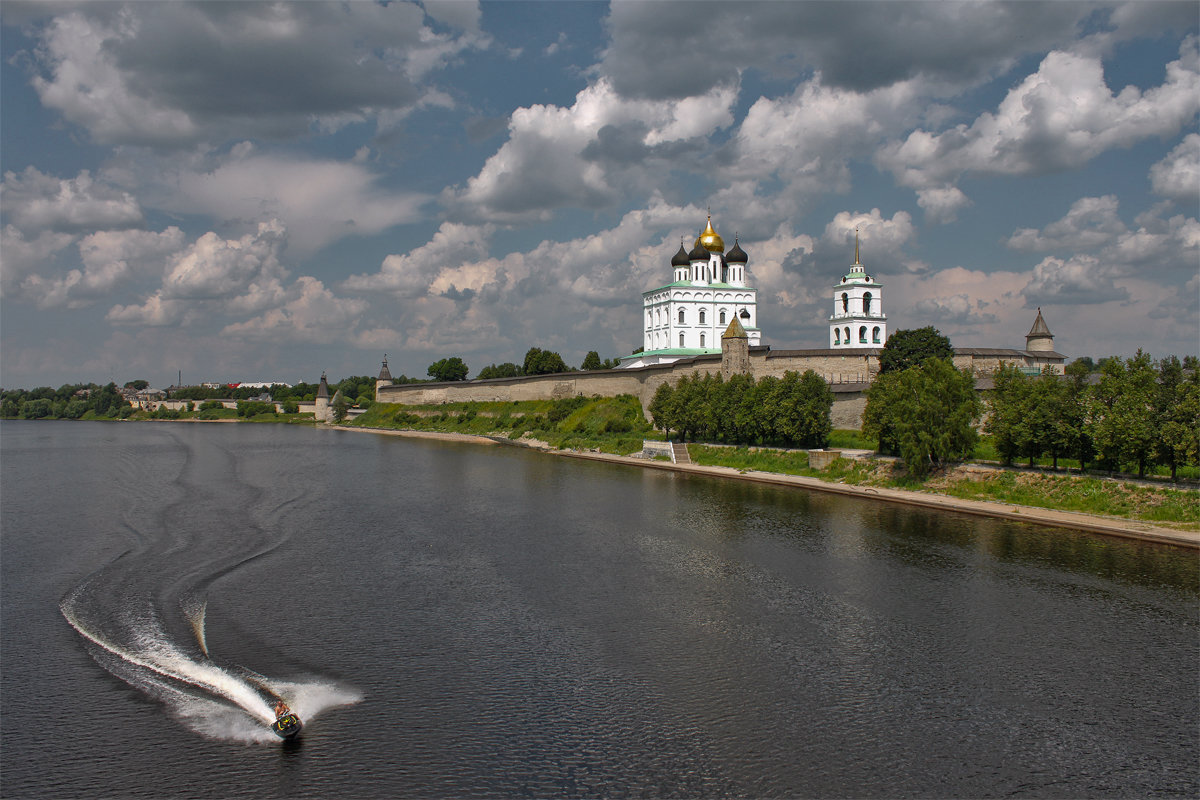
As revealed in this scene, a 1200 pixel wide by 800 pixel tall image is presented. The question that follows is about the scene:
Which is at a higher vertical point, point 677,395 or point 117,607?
point 677,395

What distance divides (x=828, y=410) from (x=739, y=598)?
50.8 ft

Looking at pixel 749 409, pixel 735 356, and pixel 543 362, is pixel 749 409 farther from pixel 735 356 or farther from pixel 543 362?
pixel 543 362

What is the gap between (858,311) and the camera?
4669 centimetres

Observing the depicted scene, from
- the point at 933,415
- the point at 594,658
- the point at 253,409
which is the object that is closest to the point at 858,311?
the point at 933,415

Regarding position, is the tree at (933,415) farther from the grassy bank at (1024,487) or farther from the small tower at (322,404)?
the small tower at (322,404)

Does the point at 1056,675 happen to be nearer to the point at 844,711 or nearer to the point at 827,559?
the point at 844,711

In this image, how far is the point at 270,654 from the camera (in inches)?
360

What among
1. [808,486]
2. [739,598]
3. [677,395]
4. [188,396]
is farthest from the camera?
[188,396]

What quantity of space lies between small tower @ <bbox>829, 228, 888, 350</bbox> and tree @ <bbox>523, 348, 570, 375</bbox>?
1835 cm

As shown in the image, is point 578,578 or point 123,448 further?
point 123,448

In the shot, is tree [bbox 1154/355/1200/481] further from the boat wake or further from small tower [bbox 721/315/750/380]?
small tower [bbox 721/315/750/380]

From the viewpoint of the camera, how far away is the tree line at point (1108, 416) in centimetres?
1559

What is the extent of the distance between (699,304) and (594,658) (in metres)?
39.8

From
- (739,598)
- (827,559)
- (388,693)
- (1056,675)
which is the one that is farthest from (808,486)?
(388,693)
